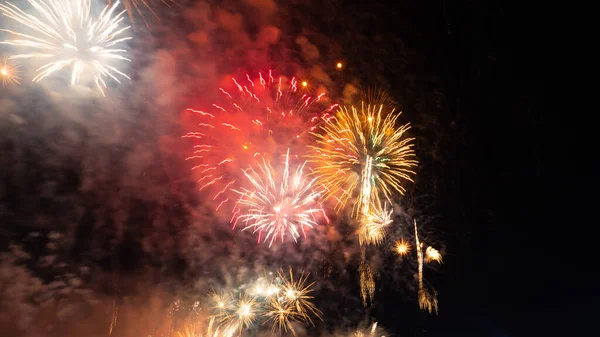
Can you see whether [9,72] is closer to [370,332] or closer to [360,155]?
[360,155]

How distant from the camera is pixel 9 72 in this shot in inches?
313

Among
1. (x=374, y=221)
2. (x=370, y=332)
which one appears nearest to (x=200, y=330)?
(x=374, y=221)

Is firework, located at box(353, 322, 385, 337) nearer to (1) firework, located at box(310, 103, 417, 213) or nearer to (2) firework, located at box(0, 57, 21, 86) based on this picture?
(1) firework, located at box(310, 103, 417, 213)

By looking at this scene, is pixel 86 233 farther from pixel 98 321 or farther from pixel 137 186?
pixel 98 321

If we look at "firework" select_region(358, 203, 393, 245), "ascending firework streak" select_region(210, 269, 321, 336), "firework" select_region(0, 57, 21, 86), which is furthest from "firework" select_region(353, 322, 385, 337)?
"firework" select_region(0, 57, 21, 86)

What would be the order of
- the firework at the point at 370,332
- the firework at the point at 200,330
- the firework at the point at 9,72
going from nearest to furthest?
the firework at the point at 9,72 < the firework at the point at 200,330 < the firework at the point at 370,332

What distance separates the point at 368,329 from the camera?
29016mm

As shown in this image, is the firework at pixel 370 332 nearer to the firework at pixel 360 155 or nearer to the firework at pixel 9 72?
the firework at pixel 360 155

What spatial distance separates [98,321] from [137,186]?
587 cm

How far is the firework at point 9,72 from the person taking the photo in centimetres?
771

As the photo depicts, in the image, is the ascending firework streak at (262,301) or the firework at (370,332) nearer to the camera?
the ascending firework streak at (262,301)

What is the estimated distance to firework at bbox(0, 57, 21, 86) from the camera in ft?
25.3

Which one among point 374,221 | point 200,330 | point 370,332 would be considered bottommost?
point 370,332

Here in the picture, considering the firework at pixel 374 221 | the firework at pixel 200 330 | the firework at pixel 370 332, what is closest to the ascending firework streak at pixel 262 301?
the firework at pixel 200 330
